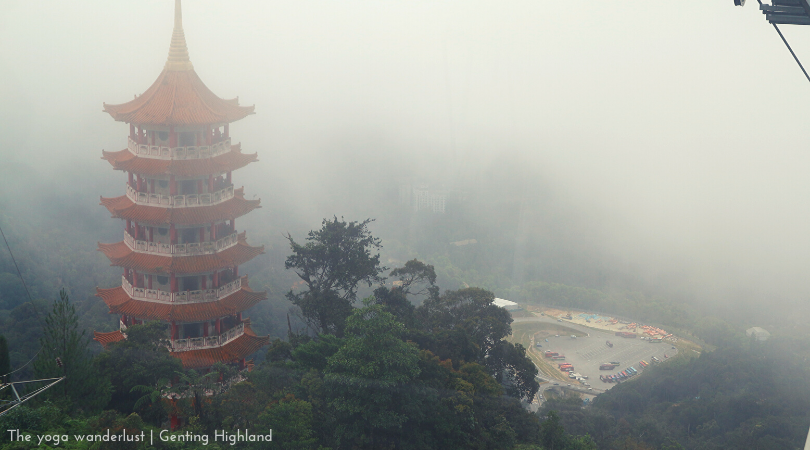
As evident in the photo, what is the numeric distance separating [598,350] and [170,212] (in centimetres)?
9846

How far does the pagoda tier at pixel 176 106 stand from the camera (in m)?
41.7

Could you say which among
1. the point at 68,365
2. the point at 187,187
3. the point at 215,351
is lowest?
the point at 215,351

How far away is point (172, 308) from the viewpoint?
4175cm

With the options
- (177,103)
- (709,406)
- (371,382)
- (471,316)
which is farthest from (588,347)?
(371,382)

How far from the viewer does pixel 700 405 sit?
295 feet

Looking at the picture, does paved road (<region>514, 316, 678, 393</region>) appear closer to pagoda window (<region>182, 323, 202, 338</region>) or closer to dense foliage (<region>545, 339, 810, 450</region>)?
dense foliage (<region>545, 339, 810, 450</region>)

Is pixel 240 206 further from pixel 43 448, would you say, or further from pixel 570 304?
pixel 570 304

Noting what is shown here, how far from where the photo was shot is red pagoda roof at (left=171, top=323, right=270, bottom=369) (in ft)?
135

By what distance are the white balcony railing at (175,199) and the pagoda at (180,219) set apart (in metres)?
0.06

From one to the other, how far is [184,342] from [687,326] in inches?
5024

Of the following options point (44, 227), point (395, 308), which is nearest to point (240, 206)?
point (395, 308)

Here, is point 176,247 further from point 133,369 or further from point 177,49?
point 177,49

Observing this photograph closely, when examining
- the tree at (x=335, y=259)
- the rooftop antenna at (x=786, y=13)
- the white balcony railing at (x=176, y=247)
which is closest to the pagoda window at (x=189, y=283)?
the white balcony railing at (x=176, y=247)

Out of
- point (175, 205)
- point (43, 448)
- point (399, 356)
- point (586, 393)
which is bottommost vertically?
point (586, 393)
